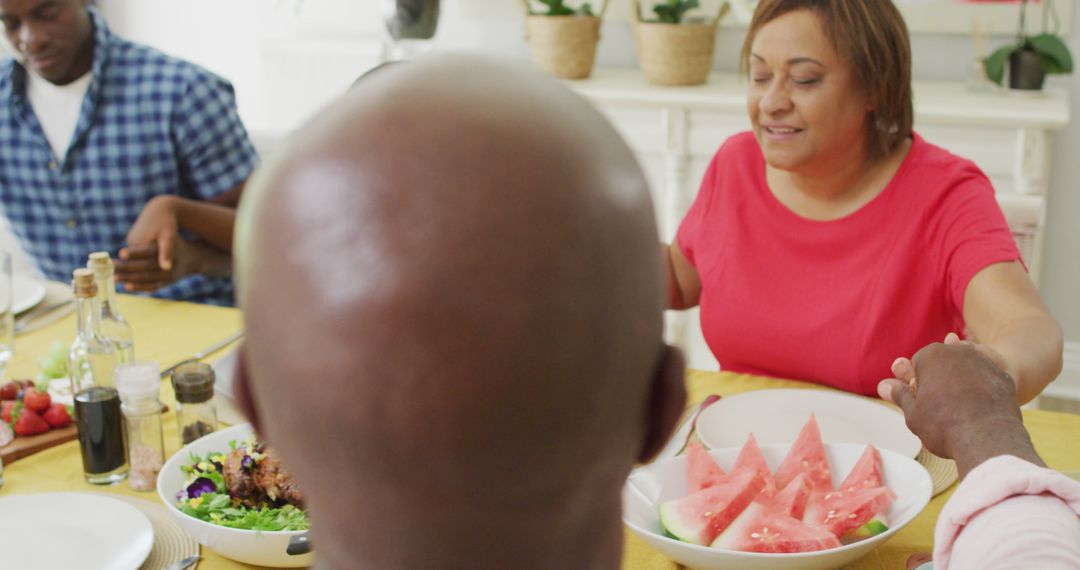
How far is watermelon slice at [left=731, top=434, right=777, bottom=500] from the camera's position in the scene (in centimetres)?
117

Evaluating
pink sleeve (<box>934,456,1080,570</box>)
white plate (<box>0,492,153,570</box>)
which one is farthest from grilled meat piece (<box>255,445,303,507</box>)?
pink sleeve (<box>934,456,1080,570</box>)

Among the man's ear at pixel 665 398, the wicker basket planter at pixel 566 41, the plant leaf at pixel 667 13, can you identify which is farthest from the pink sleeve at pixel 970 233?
the wicker basket planter at pixel 566 41

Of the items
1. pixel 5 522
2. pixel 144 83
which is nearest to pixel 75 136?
pixel 144 83

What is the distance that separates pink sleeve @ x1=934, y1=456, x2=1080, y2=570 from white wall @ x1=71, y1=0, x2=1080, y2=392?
2.65 meters

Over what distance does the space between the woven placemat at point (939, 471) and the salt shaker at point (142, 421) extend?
0.95 m

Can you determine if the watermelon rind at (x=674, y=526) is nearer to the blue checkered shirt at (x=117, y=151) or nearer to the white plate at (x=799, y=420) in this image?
the white plate at (x=799, y=420)

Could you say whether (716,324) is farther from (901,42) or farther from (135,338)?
(135,338)

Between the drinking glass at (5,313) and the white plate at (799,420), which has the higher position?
the drinking glass at (5,313)

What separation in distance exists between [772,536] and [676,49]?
2.31 m

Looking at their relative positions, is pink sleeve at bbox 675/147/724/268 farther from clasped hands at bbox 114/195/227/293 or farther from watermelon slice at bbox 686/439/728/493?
clasped hands at bbox 114/195/227/293

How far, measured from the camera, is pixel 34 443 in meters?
1.43

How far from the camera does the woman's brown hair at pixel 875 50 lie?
1768mm

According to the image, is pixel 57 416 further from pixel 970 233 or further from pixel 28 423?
pixel 970 233

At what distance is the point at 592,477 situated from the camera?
1.45 feet
